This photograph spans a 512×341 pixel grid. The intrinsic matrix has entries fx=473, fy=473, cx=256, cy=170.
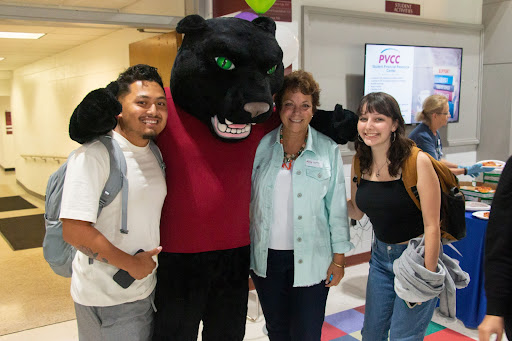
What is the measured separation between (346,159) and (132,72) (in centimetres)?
282

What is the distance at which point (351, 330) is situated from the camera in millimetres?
3039

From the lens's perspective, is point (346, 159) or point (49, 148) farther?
point (49, 148)

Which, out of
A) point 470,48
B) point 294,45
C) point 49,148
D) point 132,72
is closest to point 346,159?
point 294,45

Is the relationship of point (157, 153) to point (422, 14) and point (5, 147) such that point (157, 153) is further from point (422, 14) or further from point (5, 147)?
point (5, 147)

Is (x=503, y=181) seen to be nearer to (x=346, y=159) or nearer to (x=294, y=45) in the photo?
(x=294, y=45)

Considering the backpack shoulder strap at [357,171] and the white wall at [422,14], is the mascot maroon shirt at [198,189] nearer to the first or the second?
the backpack shoulder strap at [357,171]

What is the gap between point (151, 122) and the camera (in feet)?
5.31

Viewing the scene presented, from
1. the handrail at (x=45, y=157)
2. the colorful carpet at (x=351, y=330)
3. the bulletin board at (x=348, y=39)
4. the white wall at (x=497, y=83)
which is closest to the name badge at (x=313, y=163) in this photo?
the colorful carpet at (x=351, y=330)

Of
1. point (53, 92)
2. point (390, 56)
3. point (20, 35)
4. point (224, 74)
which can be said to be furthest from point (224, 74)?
point (53, 92)

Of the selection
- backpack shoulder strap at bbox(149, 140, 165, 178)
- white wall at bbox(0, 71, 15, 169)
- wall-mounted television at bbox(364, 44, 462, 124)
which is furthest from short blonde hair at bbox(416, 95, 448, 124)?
white wall at bbox(0, 71, 15, 169)

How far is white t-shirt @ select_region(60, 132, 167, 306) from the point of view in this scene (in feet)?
4.77

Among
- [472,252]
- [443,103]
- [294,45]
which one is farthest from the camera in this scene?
[443,103]

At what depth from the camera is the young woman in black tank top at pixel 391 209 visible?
1.93 meters

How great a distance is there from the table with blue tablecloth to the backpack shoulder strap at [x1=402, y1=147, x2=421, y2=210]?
127cm
